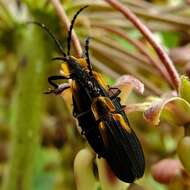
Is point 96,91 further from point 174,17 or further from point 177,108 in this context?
point 174,17

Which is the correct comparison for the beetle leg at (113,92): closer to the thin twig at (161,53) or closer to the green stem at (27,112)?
the thin twig at (161,53)

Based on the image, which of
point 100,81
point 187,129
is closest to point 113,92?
point 100,81

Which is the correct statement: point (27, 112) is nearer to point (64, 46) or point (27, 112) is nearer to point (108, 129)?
point (64, 46)

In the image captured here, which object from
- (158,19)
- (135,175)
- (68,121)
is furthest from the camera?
(68,121)

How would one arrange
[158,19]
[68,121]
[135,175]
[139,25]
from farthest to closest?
[68,121]
[158,19]
[139,25]
[135,175]

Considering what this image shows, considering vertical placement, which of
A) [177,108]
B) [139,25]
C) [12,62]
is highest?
[12,62]

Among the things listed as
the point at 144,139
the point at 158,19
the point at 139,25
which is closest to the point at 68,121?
the point at 144,139

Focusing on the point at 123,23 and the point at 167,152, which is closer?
the point at 123,23

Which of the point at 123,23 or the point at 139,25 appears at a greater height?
the point at 123,23

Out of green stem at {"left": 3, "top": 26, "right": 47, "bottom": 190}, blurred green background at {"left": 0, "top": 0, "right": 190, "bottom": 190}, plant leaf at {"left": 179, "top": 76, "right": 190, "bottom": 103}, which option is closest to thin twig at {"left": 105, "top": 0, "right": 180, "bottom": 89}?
plant leaf at {"left": 179, "top": 76, "right": 190, "bottom": 103}
